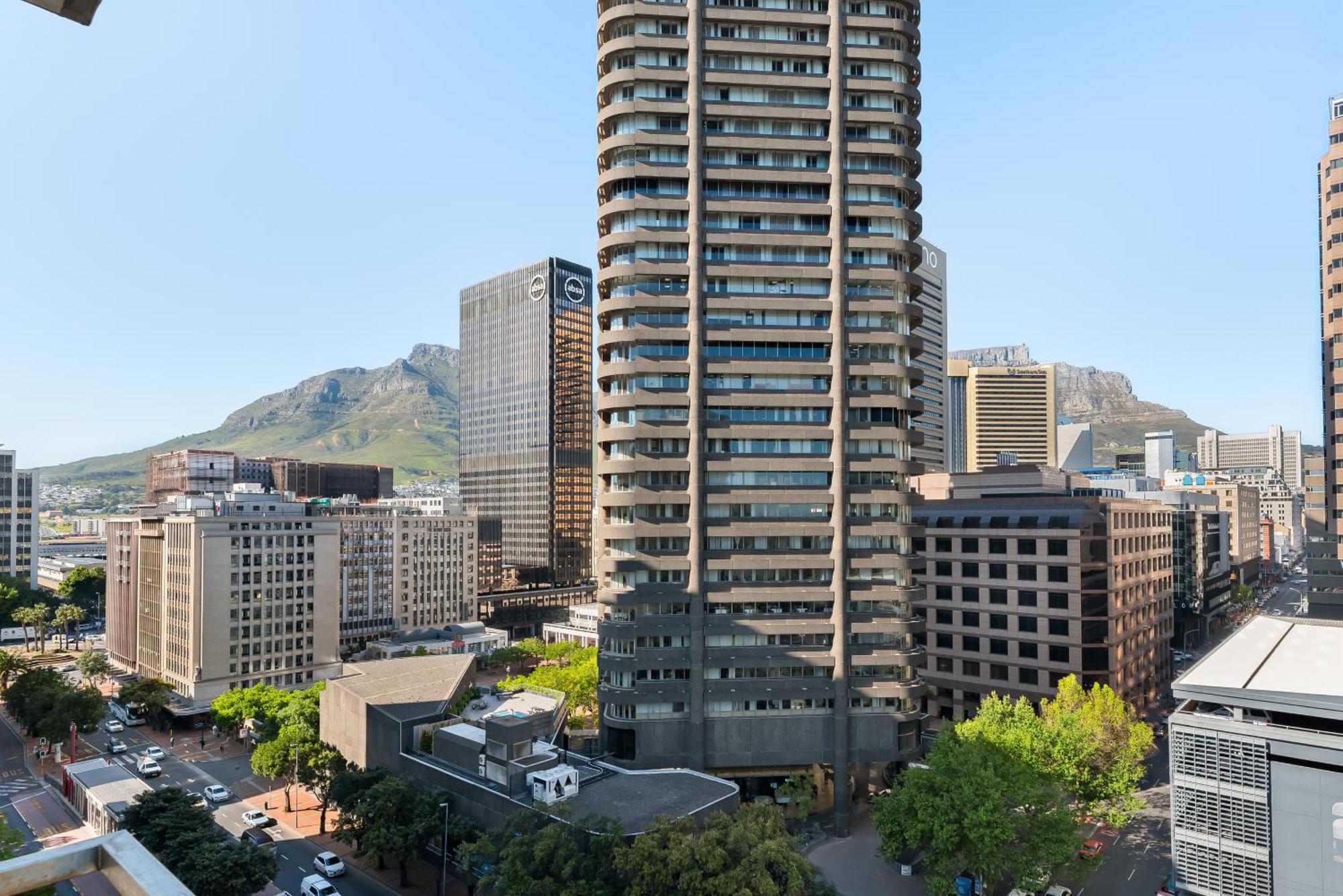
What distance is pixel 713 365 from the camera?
8531cm

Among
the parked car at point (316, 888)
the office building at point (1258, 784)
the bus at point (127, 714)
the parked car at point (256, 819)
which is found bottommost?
the bus at point (127, 714)

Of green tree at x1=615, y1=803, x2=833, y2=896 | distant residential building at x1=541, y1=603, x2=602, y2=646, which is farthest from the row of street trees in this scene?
distant residential building at x1=541, y1=603, x2=602, y2=646

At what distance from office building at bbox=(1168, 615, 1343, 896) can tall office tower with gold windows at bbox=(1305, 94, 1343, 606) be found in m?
73.5

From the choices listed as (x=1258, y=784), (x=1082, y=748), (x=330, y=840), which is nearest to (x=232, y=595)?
(x=330, y=840)

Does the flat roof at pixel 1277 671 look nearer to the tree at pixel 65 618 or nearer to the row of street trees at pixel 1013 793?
the row of street trees at pixel 1013 793

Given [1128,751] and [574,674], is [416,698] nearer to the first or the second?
[574,674]

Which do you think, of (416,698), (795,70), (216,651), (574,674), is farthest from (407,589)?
(795,70)

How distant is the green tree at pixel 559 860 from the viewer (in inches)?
2032

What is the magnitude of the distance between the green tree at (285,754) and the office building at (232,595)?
41723mm

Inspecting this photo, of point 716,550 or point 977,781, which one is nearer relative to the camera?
point 977,781

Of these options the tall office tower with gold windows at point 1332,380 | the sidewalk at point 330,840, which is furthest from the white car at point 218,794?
the tall office tower with gold windows at point 1332,380

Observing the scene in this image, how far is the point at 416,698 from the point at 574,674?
2847 centimetres

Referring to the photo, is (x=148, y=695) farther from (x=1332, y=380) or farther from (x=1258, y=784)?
(x=1332, y=380)

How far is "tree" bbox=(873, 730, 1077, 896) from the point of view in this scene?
184ft
